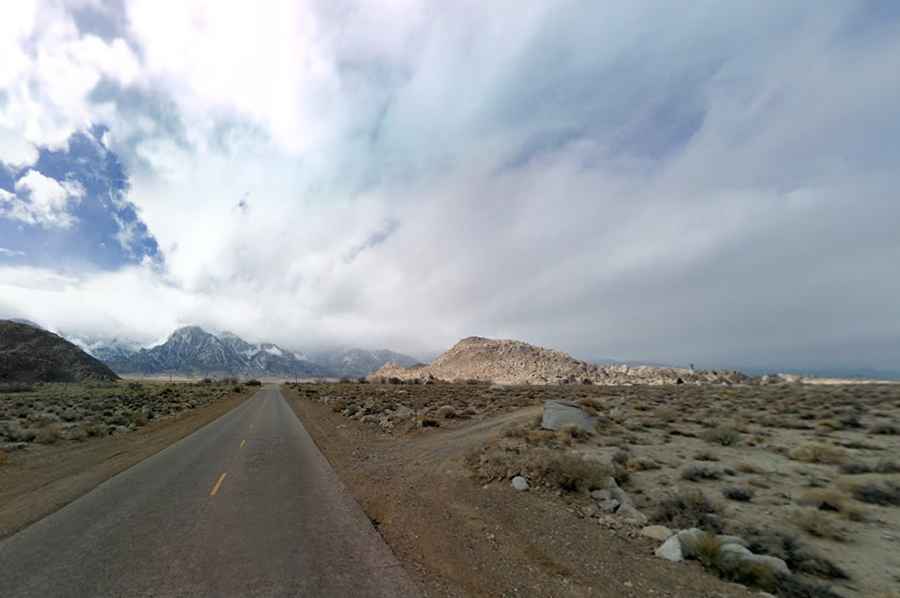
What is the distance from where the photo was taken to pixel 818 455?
48.2ft

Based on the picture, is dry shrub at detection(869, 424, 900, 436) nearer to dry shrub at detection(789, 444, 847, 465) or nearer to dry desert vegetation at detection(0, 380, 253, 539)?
dry shrub at detection(789, 444, 847, 465)

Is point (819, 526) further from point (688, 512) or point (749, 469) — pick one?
point (749, 469)

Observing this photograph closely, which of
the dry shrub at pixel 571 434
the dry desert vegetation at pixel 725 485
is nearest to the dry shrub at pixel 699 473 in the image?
the dry desert vegetation at pixel 725 485

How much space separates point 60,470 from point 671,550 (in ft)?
64.8

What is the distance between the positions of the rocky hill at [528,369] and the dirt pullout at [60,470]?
3125 inches

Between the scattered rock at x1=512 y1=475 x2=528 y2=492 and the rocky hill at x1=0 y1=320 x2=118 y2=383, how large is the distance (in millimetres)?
136903

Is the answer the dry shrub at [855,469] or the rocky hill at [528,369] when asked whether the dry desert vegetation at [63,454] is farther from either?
the rocky hill at [528,369]

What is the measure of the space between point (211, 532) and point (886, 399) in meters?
51.2

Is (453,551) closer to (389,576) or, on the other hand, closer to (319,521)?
(389,576)

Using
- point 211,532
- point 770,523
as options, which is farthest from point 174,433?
point 770,523

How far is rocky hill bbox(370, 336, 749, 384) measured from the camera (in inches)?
3447

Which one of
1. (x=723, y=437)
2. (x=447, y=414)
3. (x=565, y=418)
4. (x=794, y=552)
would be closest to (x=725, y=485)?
(x=794, y=552)

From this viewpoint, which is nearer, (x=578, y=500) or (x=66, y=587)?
(x=66, y=587)

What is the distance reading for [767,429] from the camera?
842 inches
